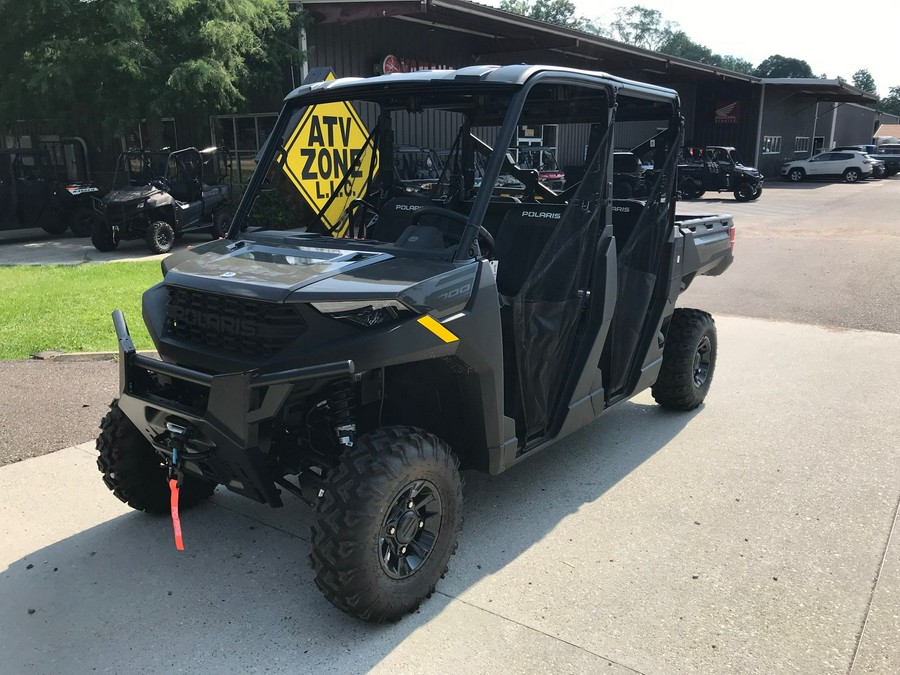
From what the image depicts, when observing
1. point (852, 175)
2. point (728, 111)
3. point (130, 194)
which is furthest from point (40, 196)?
point (852, 175)

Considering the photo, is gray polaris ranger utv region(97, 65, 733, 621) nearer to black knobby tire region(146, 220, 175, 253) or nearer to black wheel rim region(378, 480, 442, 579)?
black wheel rim region(378, 480, 442, 579)

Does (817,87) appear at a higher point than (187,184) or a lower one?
higher

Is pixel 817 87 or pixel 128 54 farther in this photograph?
pixel 817 87

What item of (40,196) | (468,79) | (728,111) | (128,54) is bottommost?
(40,196)

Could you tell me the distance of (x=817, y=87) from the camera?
3362 cm

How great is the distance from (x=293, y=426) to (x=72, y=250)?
12.4m

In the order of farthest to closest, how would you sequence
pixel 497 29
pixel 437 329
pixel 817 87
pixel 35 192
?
pixel 817 87 → pixel 497 29 → pixel 35 192 → pixel 437 329

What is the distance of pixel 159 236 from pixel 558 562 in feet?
37.2

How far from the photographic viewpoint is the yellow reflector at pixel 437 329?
108 inches

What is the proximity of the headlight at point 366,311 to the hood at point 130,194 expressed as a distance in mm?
11535

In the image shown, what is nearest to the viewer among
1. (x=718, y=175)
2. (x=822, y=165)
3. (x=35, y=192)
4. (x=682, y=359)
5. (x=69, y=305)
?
(x=682, y=359)

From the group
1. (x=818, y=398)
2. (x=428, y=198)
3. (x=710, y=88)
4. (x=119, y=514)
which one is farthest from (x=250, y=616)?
(x=710, y=88)

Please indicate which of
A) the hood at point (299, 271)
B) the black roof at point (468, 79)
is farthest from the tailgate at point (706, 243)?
the hood at point (299, 271)

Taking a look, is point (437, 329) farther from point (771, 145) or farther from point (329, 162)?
point (771, 145)
